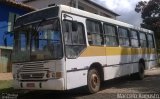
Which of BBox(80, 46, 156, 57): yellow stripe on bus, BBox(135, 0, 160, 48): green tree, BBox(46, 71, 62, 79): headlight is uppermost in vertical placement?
BBox(135, 0, 160, 48): green tree

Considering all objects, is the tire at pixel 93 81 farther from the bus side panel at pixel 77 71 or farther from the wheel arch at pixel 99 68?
the bus side panel at pixel 77 71

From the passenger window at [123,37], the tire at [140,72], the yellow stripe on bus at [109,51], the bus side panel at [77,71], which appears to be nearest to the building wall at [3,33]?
the tire at [140,72]

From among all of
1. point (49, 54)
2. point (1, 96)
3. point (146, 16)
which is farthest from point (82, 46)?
point (146, 16)

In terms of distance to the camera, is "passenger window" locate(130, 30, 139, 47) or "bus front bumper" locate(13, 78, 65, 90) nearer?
"bus front bumper" locate(13, 78, 65, 90)

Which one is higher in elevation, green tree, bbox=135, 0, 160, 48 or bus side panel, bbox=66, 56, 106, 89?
green tree, bbox=135, 0, 160, 48

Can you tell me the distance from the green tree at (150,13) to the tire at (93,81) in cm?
1780

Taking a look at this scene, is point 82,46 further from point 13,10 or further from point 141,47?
point 13,10

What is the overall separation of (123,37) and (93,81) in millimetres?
3721

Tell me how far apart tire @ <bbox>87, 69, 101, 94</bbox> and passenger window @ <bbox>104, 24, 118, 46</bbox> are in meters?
1.61

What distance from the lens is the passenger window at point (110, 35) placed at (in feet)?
39.8

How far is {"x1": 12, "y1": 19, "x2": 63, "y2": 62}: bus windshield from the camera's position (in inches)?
364

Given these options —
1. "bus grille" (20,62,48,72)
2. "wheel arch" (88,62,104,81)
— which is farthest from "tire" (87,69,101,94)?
"bus grille" (20,62,48,72)

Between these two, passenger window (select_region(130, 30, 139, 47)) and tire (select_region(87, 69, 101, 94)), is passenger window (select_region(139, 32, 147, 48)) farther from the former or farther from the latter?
tire (select_region(87, 69, 101, 94))

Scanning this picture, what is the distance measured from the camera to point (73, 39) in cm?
980
